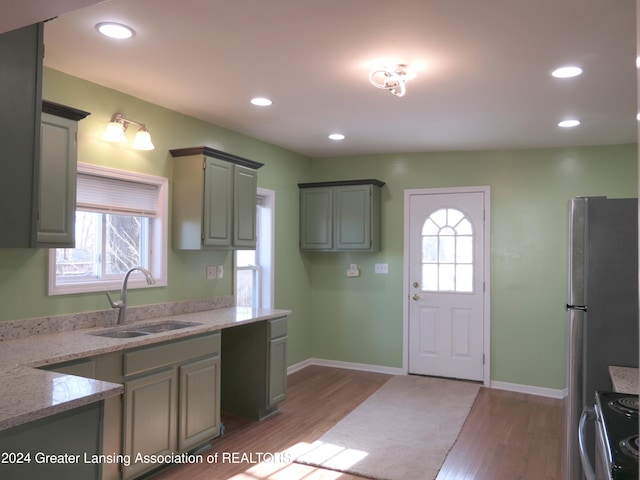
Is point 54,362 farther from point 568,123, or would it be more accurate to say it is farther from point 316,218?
point 568,123

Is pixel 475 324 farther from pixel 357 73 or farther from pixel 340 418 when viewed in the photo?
pixel 357 73

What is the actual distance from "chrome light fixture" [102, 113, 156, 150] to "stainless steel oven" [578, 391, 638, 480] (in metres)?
3.03

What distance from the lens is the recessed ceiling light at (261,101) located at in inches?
143

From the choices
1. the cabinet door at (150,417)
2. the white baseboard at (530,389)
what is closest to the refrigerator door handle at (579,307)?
the cabinet door at (150,417)

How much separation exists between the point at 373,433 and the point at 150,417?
1.68 m

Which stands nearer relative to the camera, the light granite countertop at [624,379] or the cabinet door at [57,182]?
the light granite countertop at [624,379]

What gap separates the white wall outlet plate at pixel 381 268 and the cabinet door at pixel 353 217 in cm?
37

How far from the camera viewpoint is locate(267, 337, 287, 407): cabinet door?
399 centimetres

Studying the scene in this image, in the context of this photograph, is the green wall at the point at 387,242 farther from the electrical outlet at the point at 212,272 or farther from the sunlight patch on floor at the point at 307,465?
the sunlight patch on floor at the point at 307,465

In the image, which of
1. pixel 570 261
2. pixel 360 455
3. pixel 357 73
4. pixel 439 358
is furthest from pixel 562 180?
pixel 360 455

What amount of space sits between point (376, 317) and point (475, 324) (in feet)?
3.53

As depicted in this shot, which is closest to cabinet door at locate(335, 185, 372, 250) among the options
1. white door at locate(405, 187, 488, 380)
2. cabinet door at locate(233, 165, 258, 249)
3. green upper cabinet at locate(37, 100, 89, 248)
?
white door at locate(405, 187, 488, 380)

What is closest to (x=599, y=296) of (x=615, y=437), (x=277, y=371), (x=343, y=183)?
(x=615, y=437)

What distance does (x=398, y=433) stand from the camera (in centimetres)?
376
